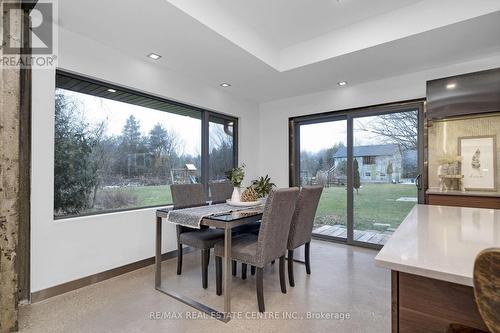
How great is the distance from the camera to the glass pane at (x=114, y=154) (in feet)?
8.55

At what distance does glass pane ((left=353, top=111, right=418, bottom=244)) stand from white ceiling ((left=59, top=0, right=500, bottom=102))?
74 cm

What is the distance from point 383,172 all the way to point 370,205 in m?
0.55

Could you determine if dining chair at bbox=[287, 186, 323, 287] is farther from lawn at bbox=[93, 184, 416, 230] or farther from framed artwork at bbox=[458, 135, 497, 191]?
framed artwork at bbox=[458, 135, 497, 191]

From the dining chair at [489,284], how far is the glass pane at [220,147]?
3.82 m

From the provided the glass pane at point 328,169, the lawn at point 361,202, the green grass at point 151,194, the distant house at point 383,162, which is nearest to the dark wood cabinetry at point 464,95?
the distant house at point 383,162

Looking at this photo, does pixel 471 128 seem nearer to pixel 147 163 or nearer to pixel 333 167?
pixel 333 167

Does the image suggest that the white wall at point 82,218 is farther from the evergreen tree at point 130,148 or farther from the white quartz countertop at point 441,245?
the white quartz countertop at point 441,245

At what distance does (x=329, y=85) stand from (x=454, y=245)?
11.1 feet

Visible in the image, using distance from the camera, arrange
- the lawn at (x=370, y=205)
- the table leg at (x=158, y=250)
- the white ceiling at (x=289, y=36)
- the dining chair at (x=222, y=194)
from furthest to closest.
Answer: the lawn at (x=370, y=205), the dining chair at (x=222, y=194), the table leg at (x=158, y=250), the white ceiling at (x=289, y=36)

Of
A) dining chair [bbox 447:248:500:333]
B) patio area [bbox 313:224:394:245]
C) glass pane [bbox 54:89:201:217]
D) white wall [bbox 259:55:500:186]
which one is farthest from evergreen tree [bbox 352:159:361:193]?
dining chair [bbox 447:248:500:333]

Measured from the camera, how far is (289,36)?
3.13 m

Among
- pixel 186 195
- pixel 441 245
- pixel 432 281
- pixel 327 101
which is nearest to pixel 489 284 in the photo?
pixel 432 281

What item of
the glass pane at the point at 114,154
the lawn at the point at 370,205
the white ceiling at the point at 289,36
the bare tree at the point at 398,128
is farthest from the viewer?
the lawn at the point at 370,205

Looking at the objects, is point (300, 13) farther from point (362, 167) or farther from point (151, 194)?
point (151, 194)
